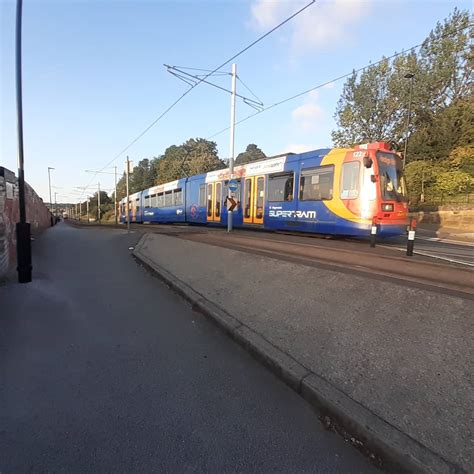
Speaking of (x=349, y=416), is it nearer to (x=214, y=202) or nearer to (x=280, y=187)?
(x=280, y=187)

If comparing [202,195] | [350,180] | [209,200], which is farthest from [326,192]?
[202,195]

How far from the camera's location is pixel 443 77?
119ft

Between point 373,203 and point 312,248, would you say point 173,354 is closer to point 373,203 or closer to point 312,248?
point 312,248

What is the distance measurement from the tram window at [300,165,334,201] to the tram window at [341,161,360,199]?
0.47 meters

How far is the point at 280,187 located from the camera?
13.3m

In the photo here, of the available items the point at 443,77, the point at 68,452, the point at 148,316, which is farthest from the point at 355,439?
the point at 443,77

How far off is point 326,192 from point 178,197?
46.2 ft

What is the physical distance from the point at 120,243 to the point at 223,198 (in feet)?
21.2

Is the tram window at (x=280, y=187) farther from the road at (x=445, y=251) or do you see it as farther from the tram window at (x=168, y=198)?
the tram window at (x=168, y=198)

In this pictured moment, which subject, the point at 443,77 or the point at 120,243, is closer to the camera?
the point at 120,243

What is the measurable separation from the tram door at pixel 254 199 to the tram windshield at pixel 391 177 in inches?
209

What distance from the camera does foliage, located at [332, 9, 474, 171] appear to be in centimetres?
3381

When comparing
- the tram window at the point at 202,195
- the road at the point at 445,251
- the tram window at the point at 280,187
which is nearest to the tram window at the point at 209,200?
the tram window at the point at 202,195

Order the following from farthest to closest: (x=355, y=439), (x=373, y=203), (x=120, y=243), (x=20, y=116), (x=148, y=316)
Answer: (x=120, y=243), (x=373, y=203), (x=20, y=116), (x=148, y=316), (x=355, y=439)
